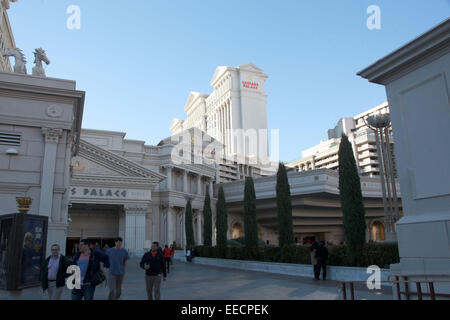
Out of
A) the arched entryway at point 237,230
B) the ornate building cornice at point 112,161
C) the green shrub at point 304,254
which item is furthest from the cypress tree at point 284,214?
the arched entryway at point 237,230

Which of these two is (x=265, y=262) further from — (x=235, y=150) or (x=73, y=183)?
(x=235, y=150)

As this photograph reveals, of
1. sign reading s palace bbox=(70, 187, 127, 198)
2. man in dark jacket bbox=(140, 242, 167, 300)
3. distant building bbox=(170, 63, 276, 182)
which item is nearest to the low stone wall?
man in dark jacket bbox=(140, 242, 167, 300)

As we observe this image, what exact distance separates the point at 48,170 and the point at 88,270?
924cm

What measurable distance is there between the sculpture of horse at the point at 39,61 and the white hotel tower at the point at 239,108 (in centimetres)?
7161

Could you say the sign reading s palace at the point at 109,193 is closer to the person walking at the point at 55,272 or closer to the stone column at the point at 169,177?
the stone column at the point at 169,177

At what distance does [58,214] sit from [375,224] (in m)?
47.2

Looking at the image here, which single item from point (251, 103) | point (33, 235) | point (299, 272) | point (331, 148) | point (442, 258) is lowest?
point (299, 272)

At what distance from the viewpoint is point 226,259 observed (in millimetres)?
23172

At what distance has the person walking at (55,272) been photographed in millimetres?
7309

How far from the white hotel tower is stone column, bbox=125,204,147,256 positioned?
54625 millimetres

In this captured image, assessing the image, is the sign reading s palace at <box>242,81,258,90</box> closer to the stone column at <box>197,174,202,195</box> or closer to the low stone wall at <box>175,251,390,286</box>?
the stone column at <box>197,174,202,195</box>

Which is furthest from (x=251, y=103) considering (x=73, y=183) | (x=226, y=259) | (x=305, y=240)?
(x=226, y=259)

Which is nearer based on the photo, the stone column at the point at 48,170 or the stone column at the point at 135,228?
the stone column at the point at 48,170

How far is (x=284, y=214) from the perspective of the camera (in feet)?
64.3
